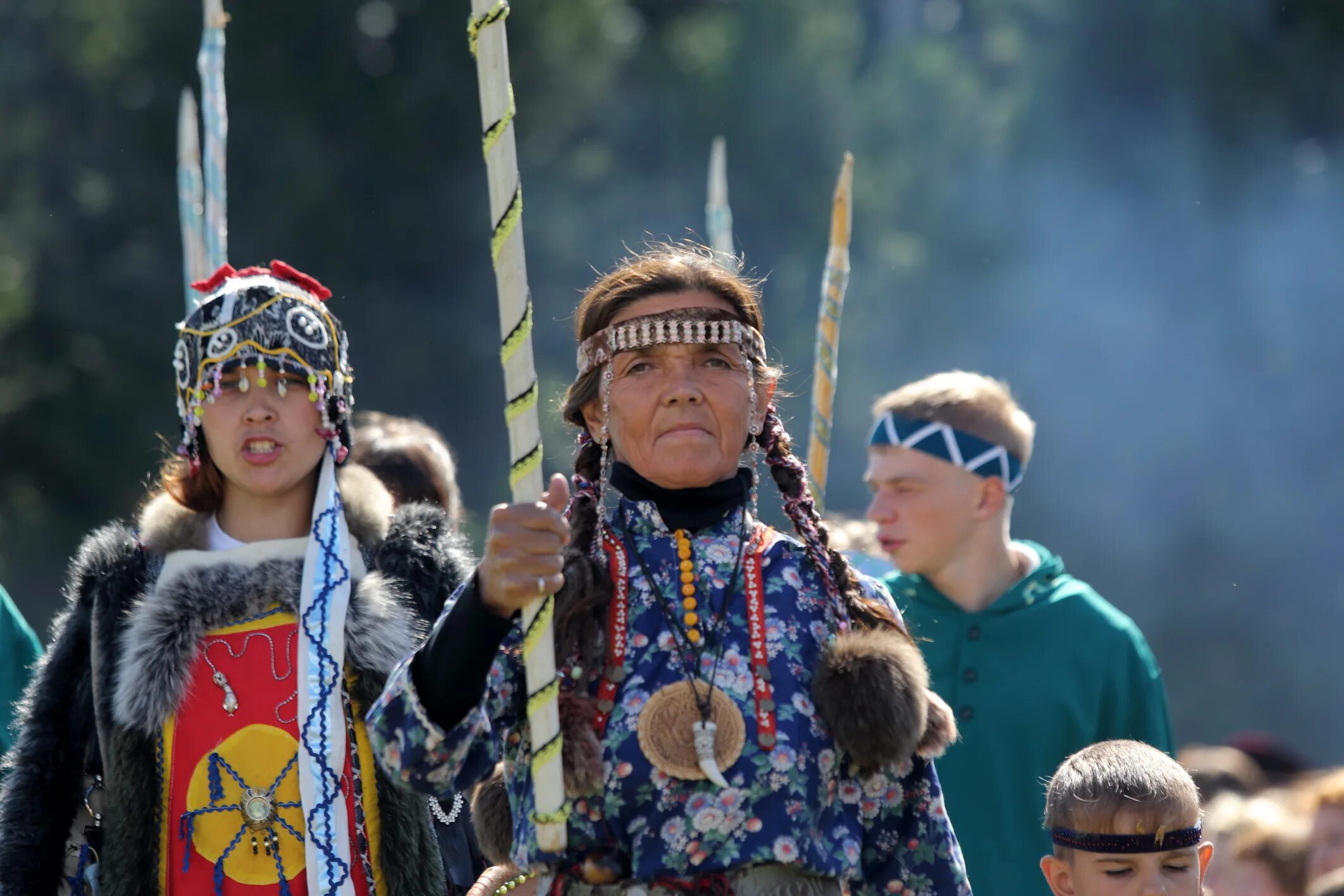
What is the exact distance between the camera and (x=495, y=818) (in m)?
2.90

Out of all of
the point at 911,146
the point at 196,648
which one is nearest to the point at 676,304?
the point at 196,648

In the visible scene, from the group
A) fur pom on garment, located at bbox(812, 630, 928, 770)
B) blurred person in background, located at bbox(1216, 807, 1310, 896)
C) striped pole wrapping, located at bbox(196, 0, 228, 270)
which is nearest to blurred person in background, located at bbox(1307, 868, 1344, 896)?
blurred person in background, located at bbox(1216, 807, 1310, 896)

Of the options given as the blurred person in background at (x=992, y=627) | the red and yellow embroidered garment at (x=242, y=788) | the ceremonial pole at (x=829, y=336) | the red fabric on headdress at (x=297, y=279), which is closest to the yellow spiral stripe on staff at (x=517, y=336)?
the red and yellow embroidered garment at (x=242, y=788)

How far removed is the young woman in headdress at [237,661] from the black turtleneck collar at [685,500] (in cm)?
85

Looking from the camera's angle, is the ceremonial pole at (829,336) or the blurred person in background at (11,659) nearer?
the blurred person in background at (11,659)

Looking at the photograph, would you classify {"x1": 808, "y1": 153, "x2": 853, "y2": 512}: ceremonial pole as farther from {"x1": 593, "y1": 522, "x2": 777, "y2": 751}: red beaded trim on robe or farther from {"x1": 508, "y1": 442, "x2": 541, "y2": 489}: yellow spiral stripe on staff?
{"x1": 508, "y1": 442, "x2": 541, "y2": 489}: yellow spiral stripe on staff

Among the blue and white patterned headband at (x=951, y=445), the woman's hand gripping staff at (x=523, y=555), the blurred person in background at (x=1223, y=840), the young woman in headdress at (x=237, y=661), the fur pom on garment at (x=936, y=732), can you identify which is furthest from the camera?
the blurred person in background at (x=1223, y=840)

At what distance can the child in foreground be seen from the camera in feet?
11.3

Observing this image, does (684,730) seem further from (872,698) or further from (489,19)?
(489,19)

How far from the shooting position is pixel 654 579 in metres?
2.87

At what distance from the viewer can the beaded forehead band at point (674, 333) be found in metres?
2.93

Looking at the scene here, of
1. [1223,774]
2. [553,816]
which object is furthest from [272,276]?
[1223,774]

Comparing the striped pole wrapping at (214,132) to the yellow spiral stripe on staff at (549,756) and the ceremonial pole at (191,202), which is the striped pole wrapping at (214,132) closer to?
the ceremonial pole at (191,202)

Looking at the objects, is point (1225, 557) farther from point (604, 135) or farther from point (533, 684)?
point (533, 684)
